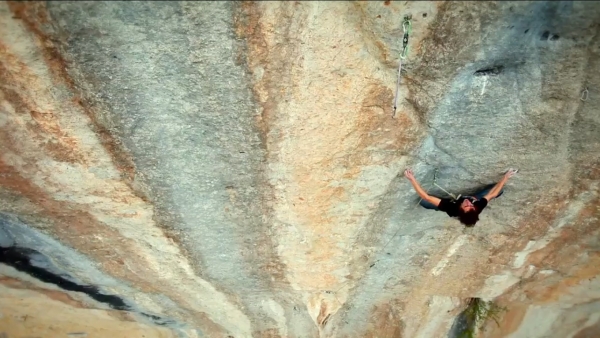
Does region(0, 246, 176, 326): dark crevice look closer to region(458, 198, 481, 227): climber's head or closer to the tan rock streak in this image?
the tan rock streak

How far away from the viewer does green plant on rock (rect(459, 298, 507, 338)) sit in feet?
12.9

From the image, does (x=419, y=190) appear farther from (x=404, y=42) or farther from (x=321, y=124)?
(x=404, y=42)

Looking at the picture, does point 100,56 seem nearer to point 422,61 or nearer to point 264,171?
point 264,171

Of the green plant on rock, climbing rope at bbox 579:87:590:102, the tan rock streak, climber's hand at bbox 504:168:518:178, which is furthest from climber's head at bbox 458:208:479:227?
the green plant on rock

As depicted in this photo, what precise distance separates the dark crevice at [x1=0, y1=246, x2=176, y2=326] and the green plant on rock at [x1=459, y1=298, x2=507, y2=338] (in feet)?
8.28

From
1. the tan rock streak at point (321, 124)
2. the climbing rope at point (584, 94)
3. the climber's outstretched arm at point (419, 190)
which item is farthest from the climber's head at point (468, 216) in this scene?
the climbing rope at point (584, 94)

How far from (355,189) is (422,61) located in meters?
0.85

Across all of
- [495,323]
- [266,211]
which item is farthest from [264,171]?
[495,323]

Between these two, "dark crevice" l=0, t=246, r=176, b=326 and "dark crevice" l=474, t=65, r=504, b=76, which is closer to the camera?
"dark crevice" l=474, t=65, r=504, b=76

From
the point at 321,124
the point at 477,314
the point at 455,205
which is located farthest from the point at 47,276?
the point at 477,314

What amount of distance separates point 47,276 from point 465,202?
2.73m

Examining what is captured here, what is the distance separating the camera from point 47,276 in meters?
3.27

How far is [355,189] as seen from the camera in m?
2.71

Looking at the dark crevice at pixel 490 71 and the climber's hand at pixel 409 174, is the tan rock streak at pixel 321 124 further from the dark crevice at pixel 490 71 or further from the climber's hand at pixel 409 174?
the dark crevice at pixel 490 71
